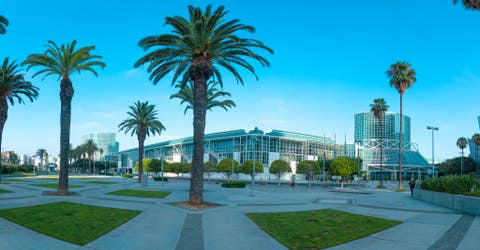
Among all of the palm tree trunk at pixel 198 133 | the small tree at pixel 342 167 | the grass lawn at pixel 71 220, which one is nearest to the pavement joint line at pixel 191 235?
the grass lawn at pixel 71 220

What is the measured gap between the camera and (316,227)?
1538 centimetres

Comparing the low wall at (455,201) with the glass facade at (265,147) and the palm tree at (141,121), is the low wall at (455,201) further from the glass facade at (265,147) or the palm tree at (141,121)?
the glass facade at (265,147)

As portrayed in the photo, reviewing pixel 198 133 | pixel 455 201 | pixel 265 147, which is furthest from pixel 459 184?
pixel 265 147

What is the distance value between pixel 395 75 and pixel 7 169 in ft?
298

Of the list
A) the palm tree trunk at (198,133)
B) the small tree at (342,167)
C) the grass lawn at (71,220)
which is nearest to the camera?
the grass lawn at (71,220)

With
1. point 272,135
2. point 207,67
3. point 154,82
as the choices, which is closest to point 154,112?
point 154,82

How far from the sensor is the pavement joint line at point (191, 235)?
1153cm

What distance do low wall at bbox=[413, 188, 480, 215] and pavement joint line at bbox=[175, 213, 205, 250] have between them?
16.5 meters

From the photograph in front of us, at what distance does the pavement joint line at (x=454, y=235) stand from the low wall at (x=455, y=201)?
259cm

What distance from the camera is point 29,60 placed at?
104ft

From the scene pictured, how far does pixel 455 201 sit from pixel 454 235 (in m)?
11.3

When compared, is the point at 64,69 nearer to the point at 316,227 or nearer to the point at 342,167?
the point at 316,227

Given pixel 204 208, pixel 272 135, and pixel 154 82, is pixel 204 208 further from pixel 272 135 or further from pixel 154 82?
pixel 272 135

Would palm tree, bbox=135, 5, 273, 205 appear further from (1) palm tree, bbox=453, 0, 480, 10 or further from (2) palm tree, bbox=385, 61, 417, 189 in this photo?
(2) palm tree, bbox=385, 61, 417, 189
